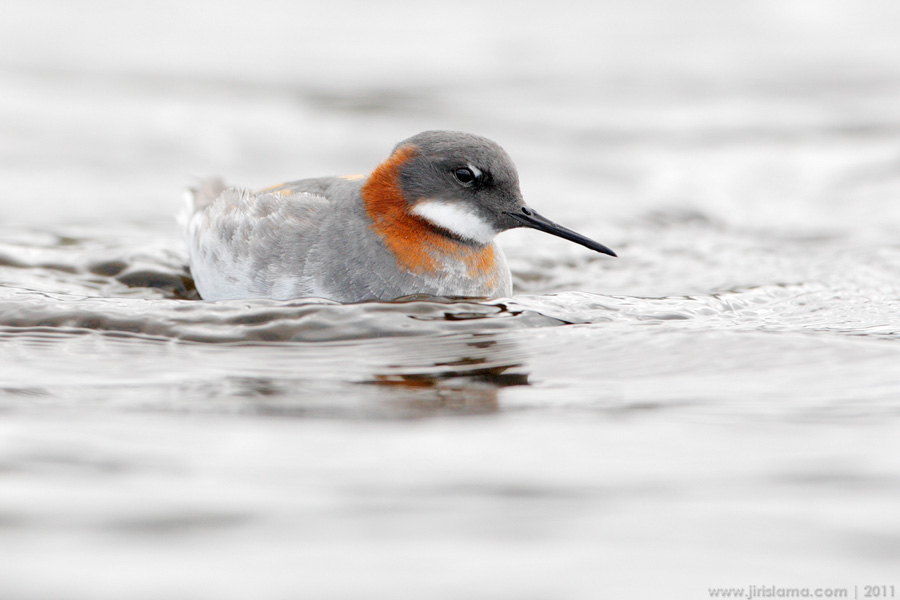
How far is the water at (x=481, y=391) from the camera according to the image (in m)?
3.64

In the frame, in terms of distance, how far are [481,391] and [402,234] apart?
1671 millimetres

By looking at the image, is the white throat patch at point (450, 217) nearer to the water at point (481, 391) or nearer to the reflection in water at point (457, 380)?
the water at point (481, 391)

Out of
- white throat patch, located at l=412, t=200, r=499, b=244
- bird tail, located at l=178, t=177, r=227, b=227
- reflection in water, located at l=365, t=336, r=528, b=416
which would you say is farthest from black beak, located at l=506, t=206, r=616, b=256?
bird tail, located at l=178, t=177, r=227, b=227

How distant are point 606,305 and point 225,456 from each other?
2900 mm

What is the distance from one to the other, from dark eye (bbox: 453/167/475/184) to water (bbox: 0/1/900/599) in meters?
0.73

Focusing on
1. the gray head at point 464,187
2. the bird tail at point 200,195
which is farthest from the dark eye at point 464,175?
the bird tail at point 200,195

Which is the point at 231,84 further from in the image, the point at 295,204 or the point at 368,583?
the point at 368,583

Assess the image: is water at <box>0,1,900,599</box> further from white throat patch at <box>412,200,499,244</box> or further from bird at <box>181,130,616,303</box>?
white throat patch at <box>412,200,499,244</box>

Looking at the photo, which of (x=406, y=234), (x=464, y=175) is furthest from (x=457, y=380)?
(x=464, y=175)

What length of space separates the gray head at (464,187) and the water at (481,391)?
1.53 feet

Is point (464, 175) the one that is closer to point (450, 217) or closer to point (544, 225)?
point (450, 217)

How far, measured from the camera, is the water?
364cm

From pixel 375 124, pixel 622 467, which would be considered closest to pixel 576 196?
pixel 375 124

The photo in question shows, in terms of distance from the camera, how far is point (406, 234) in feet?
21.6
